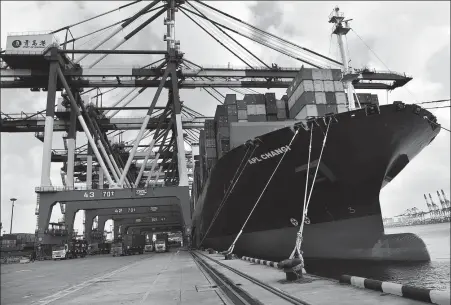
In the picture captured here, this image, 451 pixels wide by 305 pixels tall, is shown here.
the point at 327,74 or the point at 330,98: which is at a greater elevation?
the point at 327,74

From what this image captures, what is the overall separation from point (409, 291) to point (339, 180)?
36.1 ft

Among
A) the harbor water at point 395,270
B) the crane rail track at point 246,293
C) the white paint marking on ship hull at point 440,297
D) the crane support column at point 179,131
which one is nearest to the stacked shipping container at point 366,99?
the harbor water at point 395,270

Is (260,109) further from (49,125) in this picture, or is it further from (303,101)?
(49,125)

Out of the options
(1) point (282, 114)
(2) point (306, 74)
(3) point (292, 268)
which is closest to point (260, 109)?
(1) point (282, 114)

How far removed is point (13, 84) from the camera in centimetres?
3738

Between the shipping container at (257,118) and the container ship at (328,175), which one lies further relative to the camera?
the shipping container at (257,118)

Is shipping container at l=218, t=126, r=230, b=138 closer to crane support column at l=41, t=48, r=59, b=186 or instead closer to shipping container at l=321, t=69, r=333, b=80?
shipping container at l=321, t=69, r=333, b=80

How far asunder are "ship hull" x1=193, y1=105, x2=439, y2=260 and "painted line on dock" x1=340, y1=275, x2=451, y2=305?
902cm

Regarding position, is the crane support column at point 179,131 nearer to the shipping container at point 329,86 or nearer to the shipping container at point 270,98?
the shipping container at point 270,98

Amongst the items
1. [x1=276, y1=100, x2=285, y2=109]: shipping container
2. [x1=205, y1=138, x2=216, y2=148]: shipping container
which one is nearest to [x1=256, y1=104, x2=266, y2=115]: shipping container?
[x1=276, y1=100, x2=285, y2=109]: shipping container

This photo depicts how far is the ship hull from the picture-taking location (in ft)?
52.4

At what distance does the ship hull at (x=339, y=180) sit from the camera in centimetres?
1597

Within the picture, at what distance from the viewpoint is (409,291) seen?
5.84m

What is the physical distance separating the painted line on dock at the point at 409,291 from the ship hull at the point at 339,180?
29.6ft
